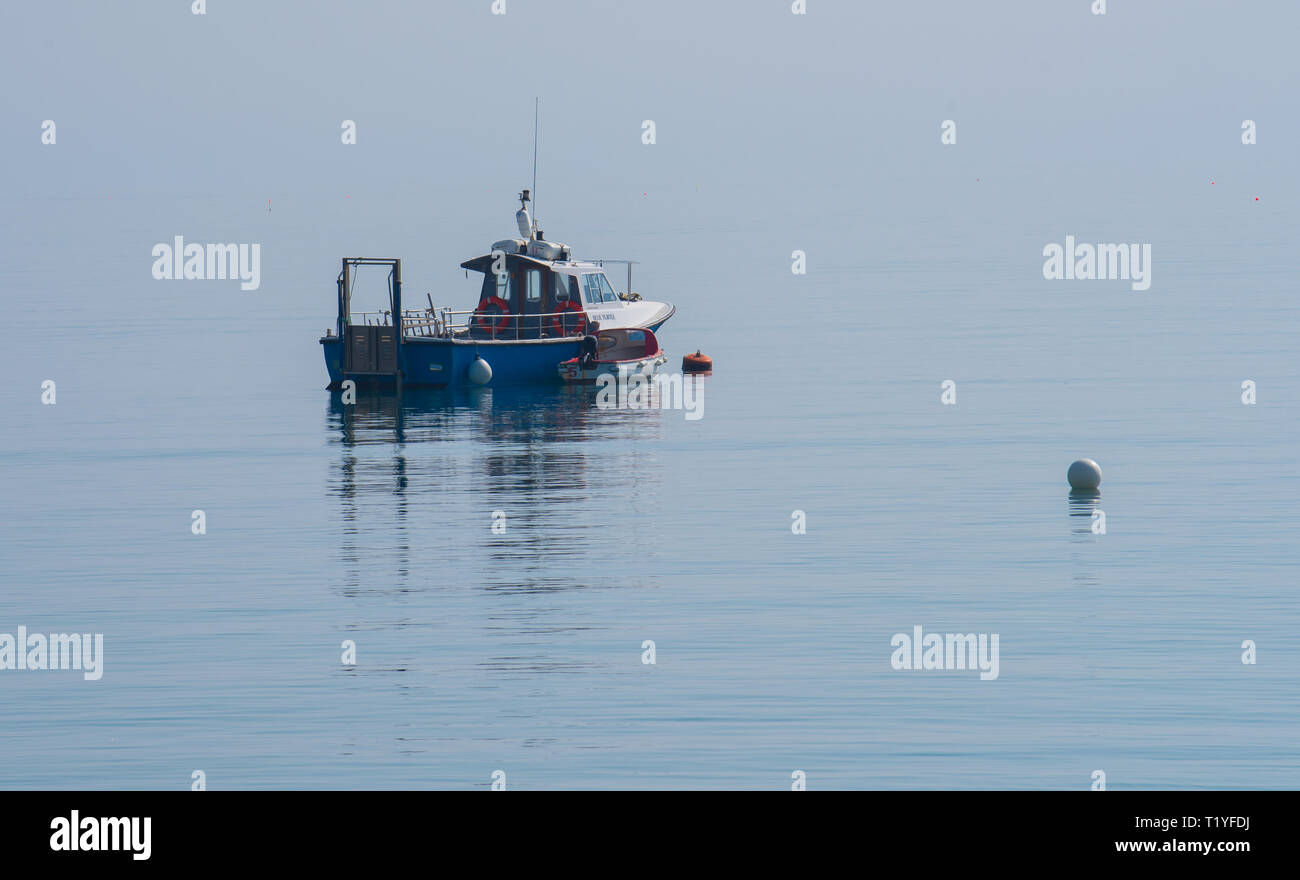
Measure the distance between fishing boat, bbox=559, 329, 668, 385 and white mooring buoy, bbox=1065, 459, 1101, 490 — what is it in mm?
22940

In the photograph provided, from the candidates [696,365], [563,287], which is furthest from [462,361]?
[696,365]

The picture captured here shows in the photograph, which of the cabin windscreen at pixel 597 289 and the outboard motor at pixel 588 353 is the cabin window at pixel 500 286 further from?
the outboard motor at pixel 588 353

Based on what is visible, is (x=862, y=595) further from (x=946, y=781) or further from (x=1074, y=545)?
(x=946, y=781)

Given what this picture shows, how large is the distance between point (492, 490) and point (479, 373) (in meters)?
17.9

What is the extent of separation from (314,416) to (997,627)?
2922cm

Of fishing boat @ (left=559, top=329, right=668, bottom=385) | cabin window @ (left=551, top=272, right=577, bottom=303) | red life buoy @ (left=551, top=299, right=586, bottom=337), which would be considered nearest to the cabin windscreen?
cabin window @ (left=551, top=272, right=577, bottom=303)

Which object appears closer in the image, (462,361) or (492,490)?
(492,490)

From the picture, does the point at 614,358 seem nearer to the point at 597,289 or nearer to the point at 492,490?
the point at 597,289

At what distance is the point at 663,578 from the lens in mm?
26453

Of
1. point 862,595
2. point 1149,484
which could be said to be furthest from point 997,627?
point 1149,484

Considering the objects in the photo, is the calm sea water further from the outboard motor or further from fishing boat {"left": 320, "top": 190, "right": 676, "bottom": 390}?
the outboard motor

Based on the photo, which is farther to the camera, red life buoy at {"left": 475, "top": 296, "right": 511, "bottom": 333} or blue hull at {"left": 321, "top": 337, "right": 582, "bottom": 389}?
red life buoy at {"left": 475, "top": 296, "right": 511, "bottom": 333}

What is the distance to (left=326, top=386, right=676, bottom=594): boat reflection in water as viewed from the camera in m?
27.2
